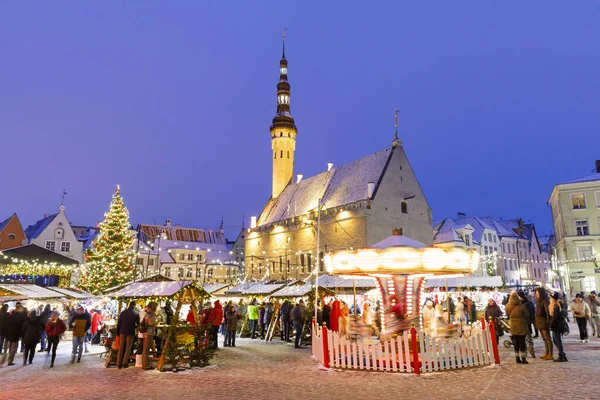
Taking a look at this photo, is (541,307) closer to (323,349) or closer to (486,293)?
(323,349)

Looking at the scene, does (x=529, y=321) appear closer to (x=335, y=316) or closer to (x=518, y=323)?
(x=518, y=323)

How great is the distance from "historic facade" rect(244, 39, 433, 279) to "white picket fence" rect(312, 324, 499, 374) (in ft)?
86.3

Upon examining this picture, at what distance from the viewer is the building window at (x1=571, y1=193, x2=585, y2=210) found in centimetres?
3819

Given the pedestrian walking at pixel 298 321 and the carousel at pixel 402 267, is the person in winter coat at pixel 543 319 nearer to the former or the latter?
the carousel at pixel 402 267

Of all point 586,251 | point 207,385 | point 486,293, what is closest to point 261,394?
point 207,385

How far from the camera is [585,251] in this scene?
3744cm

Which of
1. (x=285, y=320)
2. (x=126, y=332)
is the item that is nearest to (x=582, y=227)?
(x=285, y=320)

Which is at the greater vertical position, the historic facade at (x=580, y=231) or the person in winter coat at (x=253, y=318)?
the historic facade at (x=580, y=231)

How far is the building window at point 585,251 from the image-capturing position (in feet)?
122

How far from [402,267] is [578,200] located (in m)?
→ 32.5

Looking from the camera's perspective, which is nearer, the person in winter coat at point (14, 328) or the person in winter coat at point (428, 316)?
the person in winter coat at point (14, 328)

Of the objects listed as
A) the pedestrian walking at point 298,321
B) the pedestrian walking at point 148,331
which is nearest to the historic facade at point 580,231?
the pedestrian walking at point 298,321

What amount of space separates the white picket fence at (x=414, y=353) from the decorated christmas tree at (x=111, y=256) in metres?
23.9

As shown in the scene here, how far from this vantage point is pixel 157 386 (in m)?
9.58
